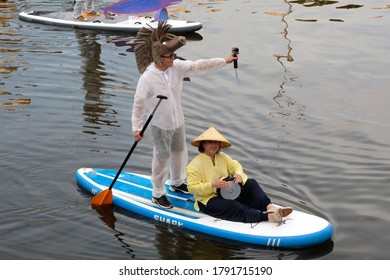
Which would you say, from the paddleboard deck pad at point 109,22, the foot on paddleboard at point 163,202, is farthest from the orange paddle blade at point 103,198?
the paddleboard deck pad at point 109,22

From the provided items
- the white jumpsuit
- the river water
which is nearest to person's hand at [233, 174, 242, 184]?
the river water

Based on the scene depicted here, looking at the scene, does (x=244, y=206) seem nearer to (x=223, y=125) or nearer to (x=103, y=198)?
(x=103, y=198)

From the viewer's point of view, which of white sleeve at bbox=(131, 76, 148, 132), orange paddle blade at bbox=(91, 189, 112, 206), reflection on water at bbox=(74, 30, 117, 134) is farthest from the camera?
reflection on water at bbox=(74, 30, 117, 134)

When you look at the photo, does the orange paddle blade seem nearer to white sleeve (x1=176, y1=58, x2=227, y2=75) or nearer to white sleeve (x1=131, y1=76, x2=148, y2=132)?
white sleeve (x1=131, y1=76, x2=148, y2=132)

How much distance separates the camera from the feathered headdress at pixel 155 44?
7.37m

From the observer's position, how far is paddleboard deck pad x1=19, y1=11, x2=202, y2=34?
55.6ft

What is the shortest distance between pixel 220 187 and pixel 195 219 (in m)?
0.56

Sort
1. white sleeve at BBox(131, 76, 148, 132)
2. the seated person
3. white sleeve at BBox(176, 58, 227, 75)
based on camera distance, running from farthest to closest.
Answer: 1. white sleeve at BBox(176, 58, 227, 75)
2. white sleeve at BBox(131, 76, 148, 132)
3. the seated person

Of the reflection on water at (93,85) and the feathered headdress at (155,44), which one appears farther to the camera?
the reflection on water at (93,85)

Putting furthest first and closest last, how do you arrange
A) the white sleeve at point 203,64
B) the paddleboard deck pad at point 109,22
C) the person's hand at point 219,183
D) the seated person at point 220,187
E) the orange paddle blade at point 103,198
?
1. the paddleboard deck pad at point 109,22
2. the orange paddle blade at point 103,198
3. the white sleeve at point 203,64
4. the seated person at point 220,187
5. the person's hand at point 219,183

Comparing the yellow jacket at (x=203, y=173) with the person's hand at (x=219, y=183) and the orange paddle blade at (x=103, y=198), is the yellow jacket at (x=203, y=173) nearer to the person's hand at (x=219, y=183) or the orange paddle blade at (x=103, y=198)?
the person's hand at (x=219, y=183)

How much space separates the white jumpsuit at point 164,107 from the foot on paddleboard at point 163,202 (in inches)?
7.0

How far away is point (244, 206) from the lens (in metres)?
7.47

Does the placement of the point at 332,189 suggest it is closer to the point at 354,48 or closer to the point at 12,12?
the point at 354,48
